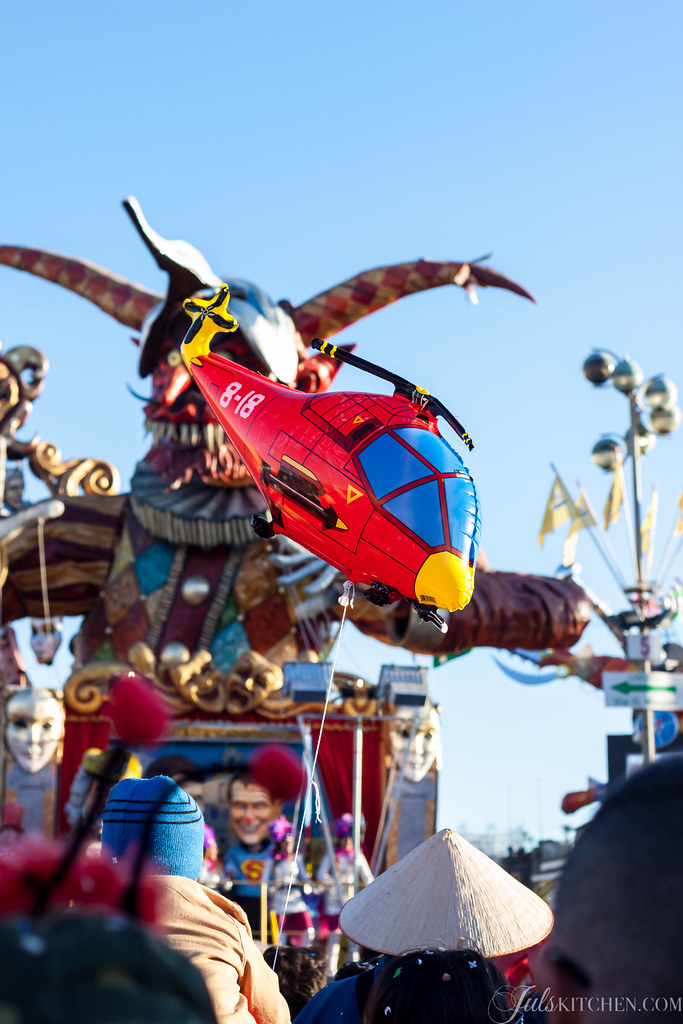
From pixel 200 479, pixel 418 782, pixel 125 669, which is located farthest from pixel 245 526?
pixel 418 782

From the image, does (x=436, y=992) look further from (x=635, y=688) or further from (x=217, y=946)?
(x=635, y=688)

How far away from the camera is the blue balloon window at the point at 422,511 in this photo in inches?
143

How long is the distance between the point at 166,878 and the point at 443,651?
7.10 metres

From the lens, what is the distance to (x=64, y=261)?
11062 millimetres

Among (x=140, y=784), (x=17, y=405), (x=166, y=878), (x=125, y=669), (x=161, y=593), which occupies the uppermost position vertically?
(x=17, y=405)

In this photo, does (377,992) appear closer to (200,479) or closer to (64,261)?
(200,479)

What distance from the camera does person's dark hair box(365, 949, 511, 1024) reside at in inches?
67.3

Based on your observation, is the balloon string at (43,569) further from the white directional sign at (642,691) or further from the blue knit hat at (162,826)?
the blue knit hat at (162,826)

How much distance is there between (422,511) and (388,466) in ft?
0.64

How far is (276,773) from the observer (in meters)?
1.53

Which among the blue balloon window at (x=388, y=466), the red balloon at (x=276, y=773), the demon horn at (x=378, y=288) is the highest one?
the demon horn at (x=378, y=288)

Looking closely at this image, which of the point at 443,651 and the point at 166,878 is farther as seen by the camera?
the point at 443,651

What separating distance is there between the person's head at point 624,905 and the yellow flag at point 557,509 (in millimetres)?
10606
